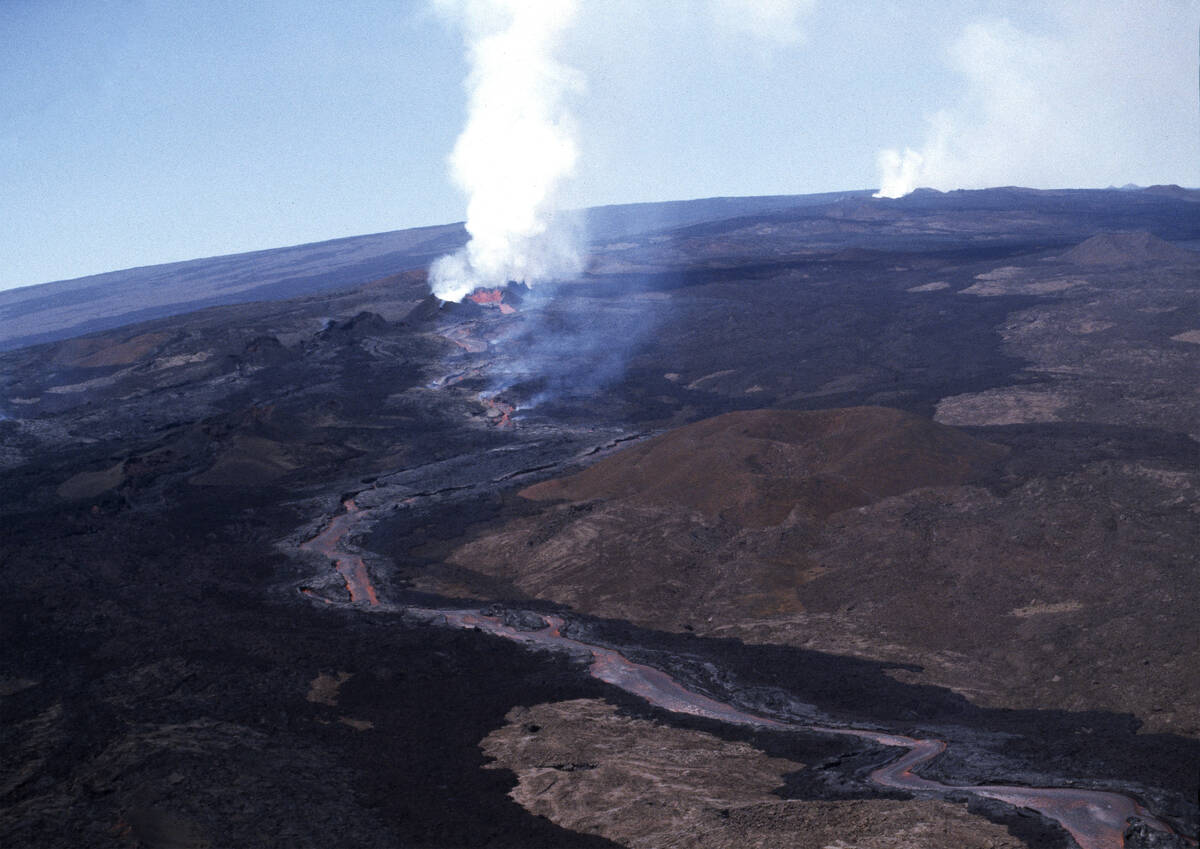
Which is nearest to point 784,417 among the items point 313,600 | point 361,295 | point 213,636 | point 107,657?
point 313,600

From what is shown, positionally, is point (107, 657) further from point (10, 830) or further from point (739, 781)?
point (739, 781)

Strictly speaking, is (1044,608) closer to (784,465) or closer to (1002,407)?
(784,465)

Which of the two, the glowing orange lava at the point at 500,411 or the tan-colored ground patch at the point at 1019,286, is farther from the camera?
the tan-colored ground patch at the point at 1019,286

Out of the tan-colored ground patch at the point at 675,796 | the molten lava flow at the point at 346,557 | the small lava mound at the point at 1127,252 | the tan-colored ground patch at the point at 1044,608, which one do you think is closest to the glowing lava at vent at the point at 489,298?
the small lava mound at the point at 1127,252

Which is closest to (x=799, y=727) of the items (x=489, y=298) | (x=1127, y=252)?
(x=489, y=298)

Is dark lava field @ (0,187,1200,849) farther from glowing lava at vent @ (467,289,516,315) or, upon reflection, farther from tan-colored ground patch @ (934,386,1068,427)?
A: glowing lava at vent @ (467,289,516,315)

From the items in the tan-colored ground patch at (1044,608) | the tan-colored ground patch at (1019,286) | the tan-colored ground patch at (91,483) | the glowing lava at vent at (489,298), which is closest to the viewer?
the tan-colored ground patch at (1044,608)

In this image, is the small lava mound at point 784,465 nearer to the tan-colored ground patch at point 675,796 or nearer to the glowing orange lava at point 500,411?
the tan-colored ground patch at point 675,796
